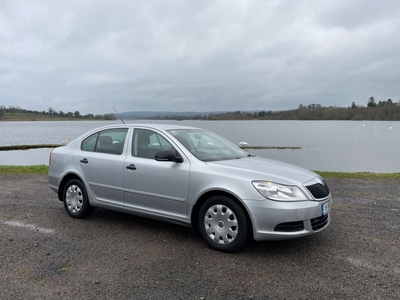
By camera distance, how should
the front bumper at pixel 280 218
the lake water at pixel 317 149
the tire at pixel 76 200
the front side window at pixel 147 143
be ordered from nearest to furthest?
the front bumper at pixel 280 218
the front side window at pixel 147 143
the tire at pixel 76 200
the lake water at pixel 317 149

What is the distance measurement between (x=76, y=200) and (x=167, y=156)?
7.34ft

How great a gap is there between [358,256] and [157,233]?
2738 millimetres

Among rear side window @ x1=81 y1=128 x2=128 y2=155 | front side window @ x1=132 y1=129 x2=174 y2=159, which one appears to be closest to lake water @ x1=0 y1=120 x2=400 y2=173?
rear side window @ x1=81 y1=128 x2=128 y2=155

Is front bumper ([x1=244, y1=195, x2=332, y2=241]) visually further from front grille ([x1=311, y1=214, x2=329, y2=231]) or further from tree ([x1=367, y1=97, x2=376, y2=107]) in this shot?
tree ([x1=367, y1=97, x2=376, y2=107])

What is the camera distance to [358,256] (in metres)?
3.99

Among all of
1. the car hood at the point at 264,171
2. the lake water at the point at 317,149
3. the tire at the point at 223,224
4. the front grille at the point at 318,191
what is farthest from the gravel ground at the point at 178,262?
the lake water at the point at 317,149

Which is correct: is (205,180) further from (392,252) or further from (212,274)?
(392,252)

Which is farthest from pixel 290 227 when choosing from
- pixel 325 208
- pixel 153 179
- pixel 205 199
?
pixel 153 179

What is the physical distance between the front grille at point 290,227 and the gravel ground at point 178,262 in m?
0.39

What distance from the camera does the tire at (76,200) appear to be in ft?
17.9

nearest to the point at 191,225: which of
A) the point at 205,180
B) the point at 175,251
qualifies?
the point at 175,251

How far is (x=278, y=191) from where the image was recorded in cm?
386

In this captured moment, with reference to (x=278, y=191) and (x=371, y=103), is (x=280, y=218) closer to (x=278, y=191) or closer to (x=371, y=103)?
(x=278, y=191)

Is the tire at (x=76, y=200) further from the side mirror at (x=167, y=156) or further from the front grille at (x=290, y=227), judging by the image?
the front grille at (x=290, y=227)
